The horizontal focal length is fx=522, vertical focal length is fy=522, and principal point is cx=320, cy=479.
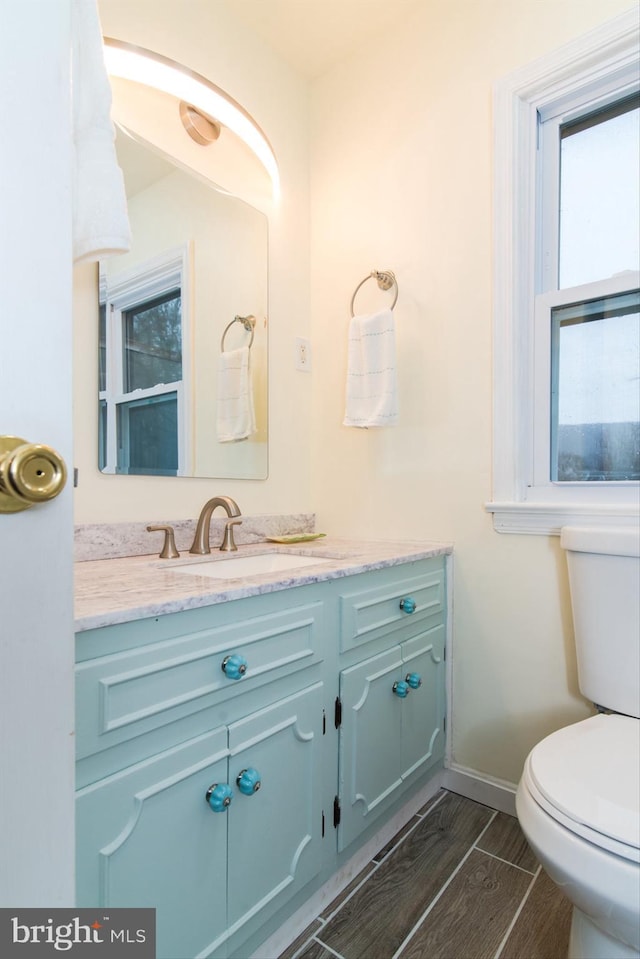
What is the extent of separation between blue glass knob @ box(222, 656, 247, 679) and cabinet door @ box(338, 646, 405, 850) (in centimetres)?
36

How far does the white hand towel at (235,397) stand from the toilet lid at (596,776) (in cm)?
121

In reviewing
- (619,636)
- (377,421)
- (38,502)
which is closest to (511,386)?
(377,421)

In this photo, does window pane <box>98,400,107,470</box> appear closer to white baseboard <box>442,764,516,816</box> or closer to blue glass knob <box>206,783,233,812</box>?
blue glass knob <box>206,783,233,812</box>

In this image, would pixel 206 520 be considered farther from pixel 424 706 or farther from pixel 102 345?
pixel 424 706

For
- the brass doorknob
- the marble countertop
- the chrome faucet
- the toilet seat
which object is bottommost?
the toilet seat

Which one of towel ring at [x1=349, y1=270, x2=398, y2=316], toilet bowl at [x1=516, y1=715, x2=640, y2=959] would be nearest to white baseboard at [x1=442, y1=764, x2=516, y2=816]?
toilet bowl at [x1=516, y1=715, x2=640, y2=959]

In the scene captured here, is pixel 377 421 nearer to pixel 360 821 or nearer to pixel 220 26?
pixel 360 821

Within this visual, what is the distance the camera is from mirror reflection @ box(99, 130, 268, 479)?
4.65ft

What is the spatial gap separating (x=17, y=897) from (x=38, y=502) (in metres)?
0.29

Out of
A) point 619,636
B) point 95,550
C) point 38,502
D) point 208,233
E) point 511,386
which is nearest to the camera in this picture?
point 38,502

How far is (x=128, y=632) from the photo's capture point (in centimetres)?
78

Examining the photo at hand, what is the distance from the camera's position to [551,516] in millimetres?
1443

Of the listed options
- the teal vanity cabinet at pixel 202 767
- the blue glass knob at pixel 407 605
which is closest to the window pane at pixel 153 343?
the teal vanity cabinet at pixel 202 767

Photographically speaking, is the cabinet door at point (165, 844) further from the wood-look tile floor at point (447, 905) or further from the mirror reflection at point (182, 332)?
the mirror reflection at point (182, 332)
